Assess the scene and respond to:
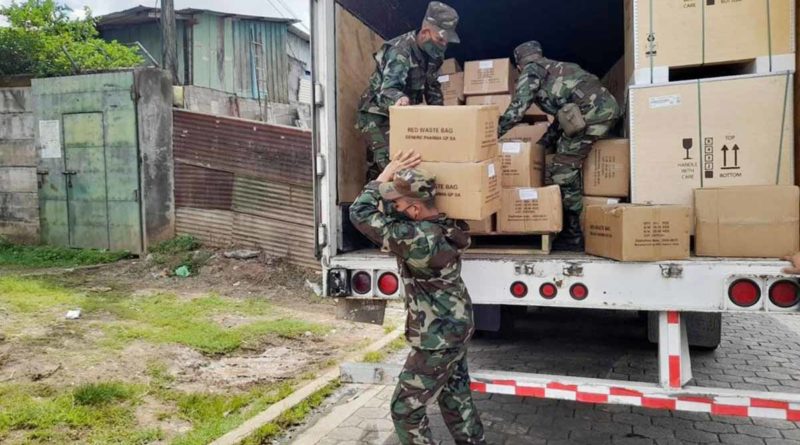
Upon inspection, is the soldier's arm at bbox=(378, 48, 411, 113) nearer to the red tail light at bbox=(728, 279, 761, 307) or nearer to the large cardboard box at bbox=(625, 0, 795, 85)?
the large cardboard box at bbox=(625, 0, 795, 85)

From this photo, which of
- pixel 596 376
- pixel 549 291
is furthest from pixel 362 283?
pixel 596 376

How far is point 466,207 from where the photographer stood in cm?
279

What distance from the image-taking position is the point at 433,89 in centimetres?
412

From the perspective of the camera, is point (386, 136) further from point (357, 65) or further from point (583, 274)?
point (583, 274)

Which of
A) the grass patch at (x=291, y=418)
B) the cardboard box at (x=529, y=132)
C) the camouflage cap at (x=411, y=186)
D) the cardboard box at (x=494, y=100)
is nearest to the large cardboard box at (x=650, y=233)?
the camouflage cap at (x=411, y=186)

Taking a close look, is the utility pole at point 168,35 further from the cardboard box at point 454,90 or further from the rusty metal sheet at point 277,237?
the cardboard box at point 454,90


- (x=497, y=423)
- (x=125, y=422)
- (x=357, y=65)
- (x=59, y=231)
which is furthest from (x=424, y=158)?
(x=59, y=231)

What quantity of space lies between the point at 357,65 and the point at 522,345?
97.0 inches

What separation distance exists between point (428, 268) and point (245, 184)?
5.75 metres

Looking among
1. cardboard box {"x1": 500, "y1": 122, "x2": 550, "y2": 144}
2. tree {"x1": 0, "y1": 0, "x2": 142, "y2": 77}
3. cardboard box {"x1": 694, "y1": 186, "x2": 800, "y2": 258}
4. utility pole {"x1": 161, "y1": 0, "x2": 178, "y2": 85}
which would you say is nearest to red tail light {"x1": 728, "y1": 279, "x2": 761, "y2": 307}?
cardboard box {"x1": 694, "y1": 186, "x2": 800, "y2": 258}

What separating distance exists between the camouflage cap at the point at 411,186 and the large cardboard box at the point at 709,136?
112cm

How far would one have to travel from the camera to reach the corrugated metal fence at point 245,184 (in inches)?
303

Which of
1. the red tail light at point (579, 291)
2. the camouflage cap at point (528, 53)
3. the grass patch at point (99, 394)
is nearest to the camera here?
the red tail light at point (579, 291)

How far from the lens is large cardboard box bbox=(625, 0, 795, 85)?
2.88 metres
